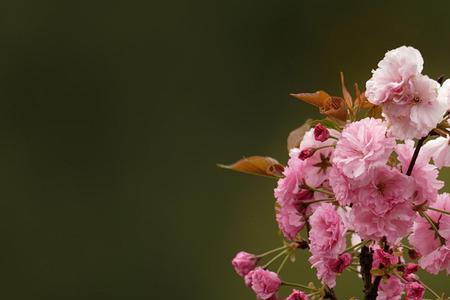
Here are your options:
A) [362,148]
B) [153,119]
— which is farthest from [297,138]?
[153,119]

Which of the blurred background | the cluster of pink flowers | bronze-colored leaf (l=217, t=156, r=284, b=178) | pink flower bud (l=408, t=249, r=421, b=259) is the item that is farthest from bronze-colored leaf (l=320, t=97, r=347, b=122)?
the blurred background

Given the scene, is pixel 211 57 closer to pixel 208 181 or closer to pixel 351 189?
pixel 208 181

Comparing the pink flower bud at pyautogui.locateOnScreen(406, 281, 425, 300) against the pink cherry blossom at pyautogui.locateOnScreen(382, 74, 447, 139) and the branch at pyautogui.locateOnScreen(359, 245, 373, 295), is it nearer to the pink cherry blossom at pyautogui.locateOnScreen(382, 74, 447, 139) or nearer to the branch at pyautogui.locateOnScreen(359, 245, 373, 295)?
the branch at pyautogui.locateOnScreen(359, 245, 373, 295)

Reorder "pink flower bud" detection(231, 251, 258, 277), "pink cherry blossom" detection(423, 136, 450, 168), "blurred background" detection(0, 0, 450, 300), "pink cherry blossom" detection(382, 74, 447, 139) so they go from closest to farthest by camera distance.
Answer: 1. "pink cherry blossom" detection(382, 74, 447, 139)
2. "pink cherry blossom" detection(423, 136, 450, 168)
3. "pink flower bud" detection(231, 251, 258, 277)
4. "blurred background" detection(0, 0, 450, 300)

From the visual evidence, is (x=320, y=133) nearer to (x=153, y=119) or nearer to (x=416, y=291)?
(x=416, y=291)

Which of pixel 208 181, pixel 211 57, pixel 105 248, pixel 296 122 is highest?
pixel 211 57

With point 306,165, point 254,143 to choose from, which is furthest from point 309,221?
point 254,143
